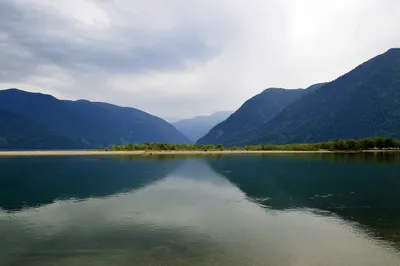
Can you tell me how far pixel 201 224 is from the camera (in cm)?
4031

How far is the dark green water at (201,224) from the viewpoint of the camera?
93.6 ft

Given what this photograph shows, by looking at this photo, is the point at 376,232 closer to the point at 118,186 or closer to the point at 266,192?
the point at 266,192

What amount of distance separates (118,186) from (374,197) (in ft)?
176

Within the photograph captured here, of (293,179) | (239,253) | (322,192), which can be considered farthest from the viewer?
(293,179)

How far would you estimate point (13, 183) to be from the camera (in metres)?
80.6

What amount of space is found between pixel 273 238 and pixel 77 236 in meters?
21.1

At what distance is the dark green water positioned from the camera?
1123 inches

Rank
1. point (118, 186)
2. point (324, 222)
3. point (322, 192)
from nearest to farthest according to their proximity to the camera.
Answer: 1. point (324, 222)
2. point (322, 192)
3. point (118, 186)

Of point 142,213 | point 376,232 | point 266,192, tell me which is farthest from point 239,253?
Result: point 266,192

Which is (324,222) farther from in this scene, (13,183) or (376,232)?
(13,183)

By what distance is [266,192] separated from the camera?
67500mm

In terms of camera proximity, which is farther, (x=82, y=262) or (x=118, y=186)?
(x=118, y=186)

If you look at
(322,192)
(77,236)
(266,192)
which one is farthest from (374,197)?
(77,236)

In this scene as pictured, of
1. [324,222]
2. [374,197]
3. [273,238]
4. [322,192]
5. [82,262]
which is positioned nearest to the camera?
[82,262]
